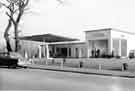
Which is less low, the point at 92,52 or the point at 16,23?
the point at 16,23

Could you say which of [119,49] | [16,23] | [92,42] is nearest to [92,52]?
[92,42]

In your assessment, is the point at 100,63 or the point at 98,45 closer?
the point at 100,63

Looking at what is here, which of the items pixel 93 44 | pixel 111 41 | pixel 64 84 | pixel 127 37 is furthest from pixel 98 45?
pixel 64 84

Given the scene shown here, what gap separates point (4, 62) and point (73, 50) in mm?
23930

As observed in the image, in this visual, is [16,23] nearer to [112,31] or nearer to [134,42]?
[112,31]

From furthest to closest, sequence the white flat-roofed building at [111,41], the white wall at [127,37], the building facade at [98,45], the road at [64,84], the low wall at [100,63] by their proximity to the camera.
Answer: the building facade at [98,45] → the white wall at [127,37] → the white flat-roofed building at [111,41] → the low wall at [100,63] → the road at [64,84]

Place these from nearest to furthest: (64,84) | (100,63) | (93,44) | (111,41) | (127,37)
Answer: (64,84) → (100,63) → (111,41) → (127,37) → (93,44)

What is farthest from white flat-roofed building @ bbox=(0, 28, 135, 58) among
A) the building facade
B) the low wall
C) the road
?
the road

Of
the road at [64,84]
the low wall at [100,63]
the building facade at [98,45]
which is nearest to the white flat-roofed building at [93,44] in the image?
the building facade at [98,45]

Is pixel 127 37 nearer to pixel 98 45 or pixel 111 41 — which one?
pixel 111 41

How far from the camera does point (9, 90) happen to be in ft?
29.2

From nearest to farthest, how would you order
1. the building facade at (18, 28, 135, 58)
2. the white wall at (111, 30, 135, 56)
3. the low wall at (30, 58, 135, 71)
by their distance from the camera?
the low wall at (30, 58, 135, 71) → the white wall at (111, 30, 135, 56) → the building facade at (18, 28, 135, 58)

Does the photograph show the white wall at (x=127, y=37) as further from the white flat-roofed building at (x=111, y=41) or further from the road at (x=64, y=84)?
the road at (x=64, y=84)

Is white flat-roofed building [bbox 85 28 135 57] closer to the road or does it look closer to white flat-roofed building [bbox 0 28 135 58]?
white flat-roofed building [bbox 0 28 135 58]
